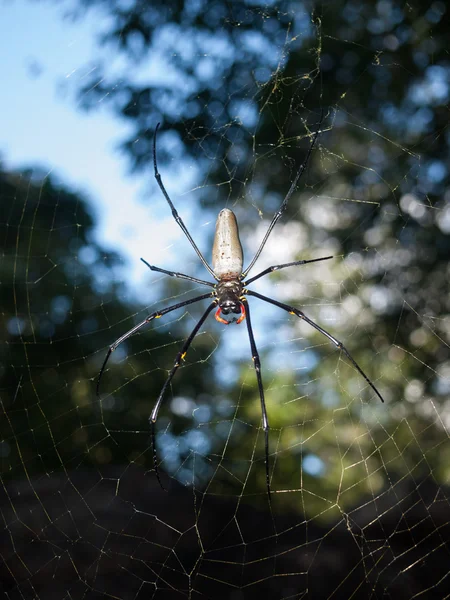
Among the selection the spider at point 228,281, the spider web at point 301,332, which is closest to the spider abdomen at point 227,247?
the spider at point 228,281

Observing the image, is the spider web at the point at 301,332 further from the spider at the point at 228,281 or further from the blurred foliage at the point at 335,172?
the spider at the point at 228,281

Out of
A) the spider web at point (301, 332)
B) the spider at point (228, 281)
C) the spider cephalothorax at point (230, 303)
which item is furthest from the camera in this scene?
the spider web at point (301, 332)

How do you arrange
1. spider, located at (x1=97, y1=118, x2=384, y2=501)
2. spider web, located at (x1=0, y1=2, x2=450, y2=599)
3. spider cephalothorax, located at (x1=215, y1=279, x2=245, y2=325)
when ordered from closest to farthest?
1. spider, located at (x1=97, y1=118, x2=384, y2=501)
2. spider cephalothorax, located at (x1=215, y1=279, x2=245, y2=325)
3. spider web, located at (x1=0, y1=2, x2=450, y2=599)

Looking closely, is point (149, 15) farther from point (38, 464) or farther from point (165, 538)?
point (38, 464)

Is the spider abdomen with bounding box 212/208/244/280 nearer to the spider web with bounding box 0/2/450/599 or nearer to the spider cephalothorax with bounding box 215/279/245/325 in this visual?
the spider cephalothorax with bounding box 215/279/245/325

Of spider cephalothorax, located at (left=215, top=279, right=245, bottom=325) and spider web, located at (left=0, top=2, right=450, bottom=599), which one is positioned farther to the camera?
spider web, located at (left=0, top=2, right=450, bottom=599)

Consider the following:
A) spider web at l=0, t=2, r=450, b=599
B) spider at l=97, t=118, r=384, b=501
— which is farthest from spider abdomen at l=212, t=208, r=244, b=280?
spider web at l=0, t=2, r=450, b=599

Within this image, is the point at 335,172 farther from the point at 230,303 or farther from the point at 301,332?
the point at 230,303

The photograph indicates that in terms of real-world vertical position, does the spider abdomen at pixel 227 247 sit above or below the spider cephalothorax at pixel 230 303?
above

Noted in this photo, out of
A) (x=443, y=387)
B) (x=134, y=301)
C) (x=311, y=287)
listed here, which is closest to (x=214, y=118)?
(x=311, y=287)
